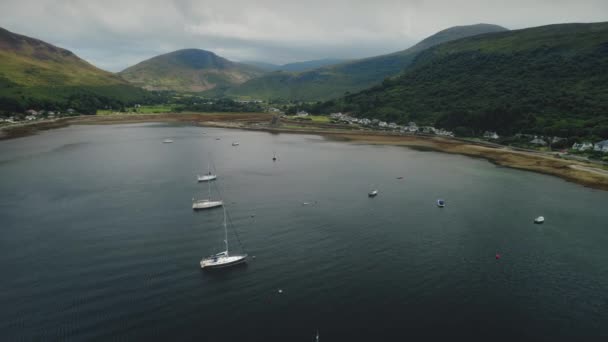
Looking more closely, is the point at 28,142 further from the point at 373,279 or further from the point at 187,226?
the point at 373,279

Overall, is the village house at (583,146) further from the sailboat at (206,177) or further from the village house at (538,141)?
the sailboat at (206,177)

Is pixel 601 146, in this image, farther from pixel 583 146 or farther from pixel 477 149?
pixel 477 149

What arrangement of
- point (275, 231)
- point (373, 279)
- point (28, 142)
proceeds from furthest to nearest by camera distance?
point (28, 142), point (275, 231), point (373, 279)

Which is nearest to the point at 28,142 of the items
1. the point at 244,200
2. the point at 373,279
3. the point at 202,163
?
the point at 202,163

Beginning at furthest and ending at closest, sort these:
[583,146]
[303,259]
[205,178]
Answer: [583,146] → [205,178] → [303,259]

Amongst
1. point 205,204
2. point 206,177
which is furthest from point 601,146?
point 205,204

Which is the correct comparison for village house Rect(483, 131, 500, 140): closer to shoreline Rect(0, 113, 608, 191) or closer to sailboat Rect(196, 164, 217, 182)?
shoreline Rect(0, 113, 608, 191)

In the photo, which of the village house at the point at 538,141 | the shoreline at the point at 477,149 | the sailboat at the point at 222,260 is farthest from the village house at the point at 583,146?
the sailboat at the point at 222,260

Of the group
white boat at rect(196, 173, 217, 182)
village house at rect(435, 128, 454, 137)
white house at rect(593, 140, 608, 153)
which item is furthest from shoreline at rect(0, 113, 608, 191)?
white boat at rect(196, 173, 217, 182)
